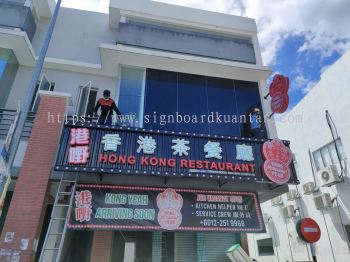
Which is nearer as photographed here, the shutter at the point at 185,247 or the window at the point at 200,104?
the shutter at the point at 185,247

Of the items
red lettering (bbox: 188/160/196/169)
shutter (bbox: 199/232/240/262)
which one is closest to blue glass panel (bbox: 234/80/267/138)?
red lettering (bbox: 188/160/196/169)

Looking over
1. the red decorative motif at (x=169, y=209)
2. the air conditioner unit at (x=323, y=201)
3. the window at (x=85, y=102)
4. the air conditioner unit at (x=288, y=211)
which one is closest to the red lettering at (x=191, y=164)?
the red decorative motif at (x=169, y=209)

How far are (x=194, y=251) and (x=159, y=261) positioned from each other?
1.23 m

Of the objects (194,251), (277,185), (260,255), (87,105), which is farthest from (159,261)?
(260,255)

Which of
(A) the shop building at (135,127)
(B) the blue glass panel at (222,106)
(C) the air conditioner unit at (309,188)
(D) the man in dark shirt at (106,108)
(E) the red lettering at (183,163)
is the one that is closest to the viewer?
(A) the shop building at (135,127)

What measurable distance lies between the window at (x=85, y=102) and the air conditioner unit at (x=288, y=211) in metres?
11.3

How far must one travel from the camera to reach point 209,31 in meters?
12.3

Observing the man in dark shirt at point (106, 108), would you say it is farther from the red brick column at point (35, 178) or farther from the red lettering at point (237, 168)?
the red lettering at point (237, 168)

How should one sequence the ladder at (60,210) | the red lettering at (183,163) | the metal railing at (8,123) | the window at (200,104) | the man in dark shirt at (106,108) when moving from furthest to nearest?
the window at (200,104) < the man in dark shirt at (106,108) < the metal railing at (8,123) < the red lettering at (183,163) < the ladder at (60,210)

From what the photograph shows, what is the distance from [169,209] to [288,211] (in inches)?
386

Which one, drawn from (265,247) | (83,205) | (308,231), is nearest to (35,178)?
(83,205)

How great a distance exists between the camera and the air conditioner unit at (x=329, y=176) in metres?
11.8

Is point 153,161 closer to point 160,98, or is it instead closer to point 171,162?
point 171,162

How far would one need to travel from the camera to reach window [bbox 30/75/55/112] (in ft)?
30.9
